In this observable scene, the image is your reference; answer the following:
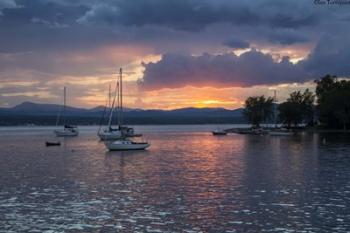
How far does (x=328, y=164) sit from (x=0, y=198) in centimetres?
3925

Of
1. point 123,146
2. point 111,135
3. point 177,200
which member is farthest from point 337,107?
point 177,200

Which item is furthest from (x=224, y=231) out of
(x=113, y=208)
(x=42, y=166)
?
(x=42, y=166)

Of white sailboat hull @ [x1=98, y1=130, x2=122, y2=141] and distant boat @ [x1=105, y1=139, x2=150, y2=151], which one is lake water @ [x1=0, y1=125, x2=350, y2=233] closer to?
distant boat @ [x1=105, y1=139, x2=150, y2=151]

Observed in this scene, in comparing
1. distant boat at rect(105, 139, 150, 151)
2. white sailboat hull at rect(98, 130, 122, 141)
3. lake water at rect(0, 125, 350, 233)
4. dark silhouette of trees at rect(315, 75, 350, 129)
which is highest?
dark silhouette of trees at rect(315, 75, 350, 129)

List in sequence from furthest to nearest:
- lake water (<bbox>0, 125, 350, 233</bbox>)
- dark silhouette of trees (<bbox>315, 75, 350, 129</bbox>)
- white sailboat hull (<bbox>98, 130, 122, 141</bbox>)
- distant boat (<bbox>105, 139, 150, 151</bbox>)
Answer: dark silhouette of trees (<bbox>315, 75, 350, 129</bbox>) → white sailboat hull (<bbox>98, 130, 122, 141</bbox>) → distant boat (<bbox>105, 139, 150, 151</bbox>) → lake water (<bbox>0, 125, 350, 233</bbox>)

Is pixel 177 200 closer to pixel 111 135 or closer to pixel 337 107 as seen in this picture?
pixel 111 135

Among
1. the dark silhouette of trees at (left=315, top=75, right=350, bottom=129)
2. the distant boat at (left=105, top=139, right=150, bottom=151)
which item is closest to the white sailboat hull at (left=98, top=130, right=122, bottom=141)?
the distant boat at (left=105, top=139, right=150, bottom=151)

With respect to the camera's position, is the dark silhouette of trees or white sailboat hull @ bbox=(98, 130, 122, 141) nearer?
white sailboat hull @ bbox=(98, 130, 122, 141)

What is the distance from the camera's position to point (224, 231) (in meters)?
24.6

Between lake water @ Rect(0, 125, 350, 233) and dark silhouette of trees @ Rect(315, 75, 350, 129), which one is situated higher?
dark silhouette of trees @ Rect(315, 75, 350, 129)

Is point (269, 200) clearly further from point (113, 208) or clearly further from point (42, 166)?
point (42, 166)

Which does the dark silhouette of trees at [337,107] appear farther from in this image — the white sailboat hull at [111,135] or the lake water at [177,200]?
the lake water at [177,200]

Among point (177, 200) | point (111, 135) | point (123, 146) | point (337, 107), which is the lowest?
point (177, 200)

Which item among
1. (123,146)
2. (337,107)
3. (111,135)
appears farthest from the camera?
(337,107)
